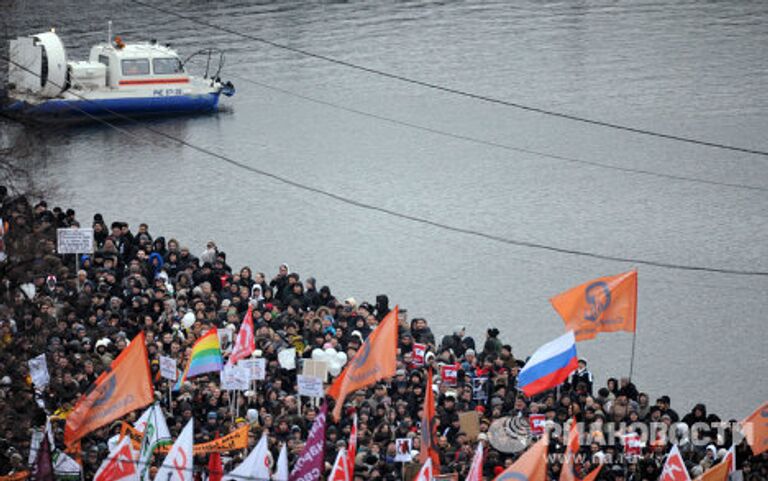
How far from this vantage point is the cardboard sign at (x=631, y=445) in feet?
61.8

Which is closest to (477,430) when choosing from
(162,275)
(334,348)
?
(334,348)

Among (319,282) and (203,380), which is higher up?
(203,380)

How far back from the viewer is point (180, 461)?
57.6 ft

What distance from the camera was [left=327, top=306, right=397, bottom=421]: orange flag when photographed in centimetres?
1986

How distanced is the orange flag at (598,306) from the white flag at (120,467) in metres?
5.87

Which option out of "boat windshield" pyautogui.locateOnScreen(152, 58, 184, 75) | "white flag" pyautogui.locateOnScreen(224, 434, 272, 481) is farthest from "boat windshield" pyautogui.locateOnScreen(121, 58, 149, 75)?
"white flag" pyautogui.locateOnScreen(224, 434, 272, 481)

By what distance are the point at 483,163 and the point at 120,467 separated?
989 inches

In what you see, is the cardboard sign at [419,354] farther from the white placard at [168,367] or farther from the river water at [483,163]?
the river water at [483,163]

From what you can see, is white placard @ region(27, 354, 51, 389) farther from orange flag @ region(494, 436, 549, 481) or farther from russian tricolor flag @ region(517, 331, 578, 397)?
orange flag @ region(494, 436, 549, 481)

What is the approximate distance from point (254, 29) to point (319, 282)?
22.7m

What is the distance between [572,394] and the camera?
2045 centimetres

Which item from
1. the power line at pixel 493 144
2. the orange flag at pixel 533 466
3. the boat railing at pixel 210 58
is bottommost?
the power line at pixel 493 144

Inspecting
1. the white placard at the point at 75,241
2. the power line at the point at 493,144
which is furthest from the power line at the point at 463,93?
the white placard at the point at 75,241

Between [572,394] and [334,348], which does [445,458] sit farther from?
[334,348]
